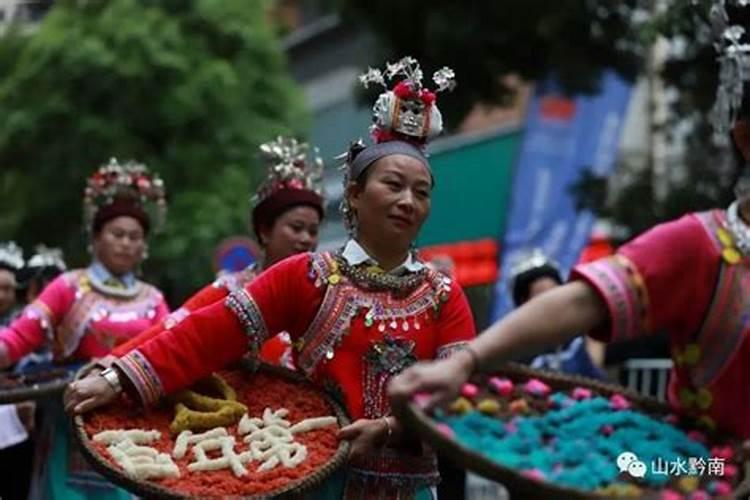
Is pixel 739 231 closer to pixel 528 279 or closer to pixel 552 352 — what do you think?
pixel 552 352

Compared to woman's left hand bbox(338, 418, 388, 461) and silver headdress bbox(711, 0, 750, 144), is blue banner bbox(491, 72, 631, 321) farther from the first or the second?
silver headdress bbox(711, 0, 750, 144)

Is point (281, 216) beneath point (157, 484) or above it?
above

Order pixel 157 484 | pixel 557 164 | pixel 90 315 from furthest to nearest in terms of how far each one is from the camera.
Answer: pixel 557 164, pixel 90 315, pixel 157 484

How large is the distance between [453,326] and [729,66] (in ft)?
4.15

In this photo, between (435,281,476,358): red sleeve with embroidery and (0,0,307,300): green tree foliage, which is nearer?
(435,281,476,358): red sleeve with embroidery

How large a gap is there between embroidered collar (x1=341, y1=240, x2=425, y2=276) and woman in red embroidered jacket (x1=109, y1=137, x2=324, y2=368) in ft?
3.52

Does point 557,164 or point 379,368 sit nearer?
point 379,368

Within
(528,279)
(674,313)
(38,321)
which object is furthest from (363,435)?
(528,279)

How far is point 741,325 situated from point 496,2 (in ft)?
28.1

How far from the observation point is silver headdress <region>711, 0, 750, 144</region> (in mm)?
3613

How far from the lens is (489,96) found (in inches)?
485

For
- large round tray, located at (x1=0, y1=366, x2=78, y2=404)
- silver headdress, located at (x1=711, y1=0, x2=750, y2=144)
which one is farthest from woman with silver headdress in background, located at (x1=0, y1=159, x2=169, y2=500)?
silver headdress, located at (x1=711, y1=0, x2=750, y2=144)

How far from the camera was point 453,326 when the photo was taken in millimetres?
4598

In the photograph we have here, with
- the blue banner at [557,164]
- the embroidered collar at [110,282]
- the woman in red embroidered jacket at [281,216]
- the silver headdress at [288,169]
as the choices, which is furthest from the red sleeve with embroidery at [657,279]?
the blue banner at [557,164]
